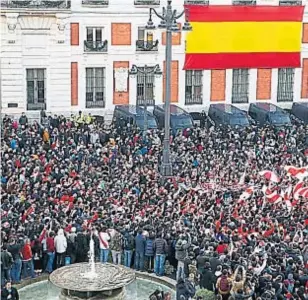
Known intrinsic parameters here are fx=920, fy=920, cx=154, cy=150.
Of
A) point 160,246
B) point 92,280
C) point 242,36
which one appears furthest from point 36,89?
point 92,280

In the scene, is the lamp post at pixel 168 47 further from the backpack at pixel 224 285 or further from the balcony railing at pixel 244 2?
the balcony railing at pixel 244 2

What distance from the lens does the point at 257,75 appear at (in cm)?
4506

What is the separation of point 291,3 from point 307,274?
2652cm

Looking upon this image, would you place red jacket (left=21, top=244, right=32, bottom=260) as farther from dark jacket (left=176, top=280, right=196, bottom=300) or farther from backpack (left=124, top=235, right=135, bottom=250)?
dark jacket (left=176, top=280, right=196, bottom=300)

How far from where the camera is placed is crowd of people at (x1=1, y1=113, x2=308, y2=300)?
20.5 metres

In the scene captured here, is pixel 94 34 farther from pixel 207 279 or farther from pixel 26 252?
pixel 207 279

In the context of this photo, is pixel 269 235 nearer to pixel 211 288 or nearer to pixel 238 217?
pixel 238 217

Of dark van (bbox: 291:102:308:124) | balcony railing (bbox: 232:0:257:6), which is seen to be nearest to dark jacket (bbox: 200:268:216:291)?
dark van (bbox: 291:102:308:124)

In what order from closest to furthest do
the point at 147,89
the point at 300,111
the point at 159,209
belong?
1. the point at 159,209
2. the point at 147,89
3. the point at 300,111

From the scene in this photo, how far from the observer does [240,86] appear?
4506 cm

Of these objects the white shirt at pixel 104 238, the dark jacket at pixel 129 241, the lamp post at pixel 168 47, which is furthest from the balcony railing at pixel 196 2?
the white shirt at pixel 104 238

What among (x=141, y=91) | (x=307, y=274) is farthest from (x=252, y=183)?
(x=141, y=91)

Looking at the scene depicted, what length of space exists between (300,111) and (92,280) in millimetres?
26243

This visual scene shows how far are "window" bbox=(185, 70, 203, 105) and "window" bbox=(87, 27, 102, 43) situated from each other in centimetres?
472
